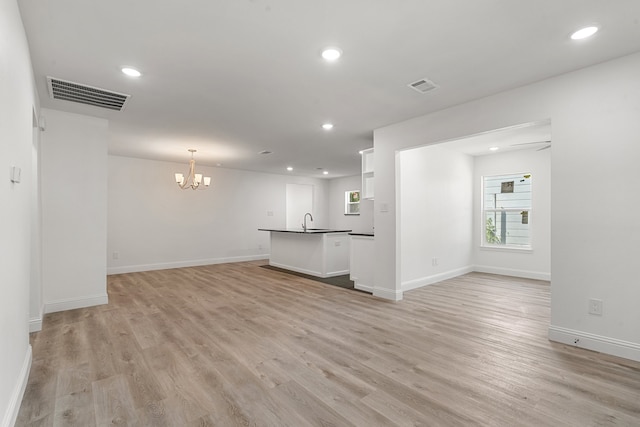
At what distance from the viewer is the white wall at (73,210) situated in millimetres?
3830

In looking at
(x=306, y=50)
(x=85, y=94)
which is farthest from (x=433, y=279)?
(x=85, y=94)

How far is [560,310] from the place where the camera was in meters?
2.94

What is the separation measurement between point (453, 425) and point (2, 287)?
2615 millimetres

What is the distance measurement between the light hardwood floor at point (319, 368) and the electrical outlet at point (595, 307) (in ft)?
1.22

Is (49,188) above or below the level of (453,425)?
above

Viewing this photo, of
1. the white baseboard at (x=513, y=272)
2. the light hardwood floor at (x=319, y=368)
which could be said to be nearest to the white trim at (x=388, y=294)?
the light hardwood floor at (x=319, y=368)

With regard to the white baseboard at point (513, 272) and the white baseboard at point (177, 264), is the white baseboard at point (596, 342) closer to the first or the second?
the white baseboard at point (513, 272)

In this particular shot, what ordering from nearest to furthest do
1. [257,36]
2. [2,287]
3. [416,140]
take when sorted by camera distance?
1. [2,287]
2. [257,36]
3. [416,140]

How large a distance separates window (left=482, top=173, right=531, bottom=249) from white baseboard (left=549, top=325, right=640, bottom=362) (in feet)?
11.8

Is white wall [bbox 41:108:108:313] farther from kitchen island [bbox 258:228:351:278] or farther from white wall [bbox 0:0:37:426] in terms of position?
kitchen island [bbox 258:228:351:278]

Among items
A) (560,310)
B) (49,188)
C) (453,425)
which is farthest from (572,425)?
(49,188)

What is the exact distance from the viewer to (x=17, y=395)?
6.15ft

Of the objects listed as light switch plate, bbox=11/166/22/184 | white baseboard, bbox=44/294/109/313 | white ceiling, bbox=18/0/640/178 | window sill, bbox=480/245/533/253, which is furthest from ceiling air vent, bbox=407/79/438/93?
white baseboard, bbox=44/294/109/313

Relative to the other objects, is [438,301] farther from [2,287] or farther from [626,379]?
[2,287]
